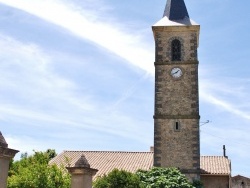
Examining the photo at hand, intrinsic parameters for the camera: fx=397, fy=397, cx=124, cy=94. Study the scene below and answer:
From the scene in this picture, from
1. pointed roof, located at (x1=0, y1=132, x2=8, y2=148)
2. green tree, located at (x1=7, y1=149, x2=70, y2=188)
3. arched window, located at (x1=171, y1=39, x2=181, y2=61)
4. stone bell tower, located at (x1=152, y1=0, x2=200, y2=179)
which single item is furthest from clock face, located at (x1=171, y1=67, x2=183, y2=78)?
pointed roof, located at (x1=0, y1=132, x2=8, y2=148)

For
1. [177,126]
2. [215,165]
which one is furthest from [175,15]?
[215,165]

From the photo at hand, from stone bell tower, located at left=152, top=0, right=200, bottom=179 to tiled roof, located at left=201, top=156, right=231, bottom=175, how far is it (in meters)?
2.71

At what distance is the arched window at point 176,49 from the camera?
88.5 ft

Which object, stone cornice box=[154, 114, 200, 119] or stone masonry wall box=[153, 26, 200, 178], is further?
stone cornice box=[154, 114, 200, 119]

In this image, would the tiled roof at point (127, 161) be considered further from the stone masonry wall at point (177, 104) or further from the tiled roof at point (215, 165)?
the stone masonry wall at point (177, 104)

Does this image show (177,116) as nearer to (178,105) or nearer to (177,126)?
(177,126)

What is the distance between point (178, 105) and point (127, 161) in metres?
6.70

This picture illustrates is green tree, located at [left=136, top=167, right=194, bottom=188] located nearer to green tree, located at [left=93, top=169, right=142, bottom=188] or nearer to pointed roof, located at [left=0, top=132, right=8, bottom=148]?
green tree, located at [left=93, top=169, right=142, bottom=188]

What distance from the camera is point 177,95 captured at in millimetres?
26000

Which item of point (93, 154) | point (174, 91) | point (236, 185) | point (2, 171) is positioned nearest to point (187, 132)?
point (174, 91)

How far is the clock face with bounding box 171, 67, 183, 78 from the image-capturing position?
26.4 metres

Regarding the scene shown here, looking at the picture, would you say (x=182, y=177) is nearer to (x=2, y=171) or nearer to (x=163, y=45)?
(x=163, y=45)

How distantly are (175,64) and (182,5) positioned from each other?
17.2 ft

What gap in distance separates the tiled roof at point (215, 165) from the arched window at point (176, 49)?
781 cm
